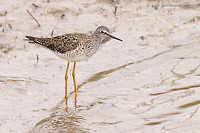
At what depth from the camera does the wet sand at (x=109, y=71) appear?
26.5ft

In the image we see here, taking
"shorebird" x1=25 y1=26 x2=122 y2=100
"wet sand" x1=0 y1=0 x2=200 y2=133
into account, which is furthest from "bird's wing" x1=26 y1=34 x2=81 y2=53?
"wet sand" x1=0 y1=0 x2=200 y2=133

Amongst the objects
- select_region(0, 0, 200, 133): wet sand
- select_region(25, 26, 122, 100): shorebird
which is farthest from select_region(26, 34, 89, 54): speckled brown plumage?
select_region(0, 0, 200, 133): wet sand

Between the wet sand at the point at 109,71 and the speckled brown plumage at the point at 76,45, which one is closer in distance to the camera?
the wet sand at the point at 109,71

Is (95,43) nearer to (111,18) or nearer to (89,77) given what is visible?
(89,77)

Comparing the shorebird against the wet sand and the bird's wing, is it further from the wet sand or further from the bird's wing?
the wet sand

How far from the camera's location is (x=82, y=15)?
550 inches

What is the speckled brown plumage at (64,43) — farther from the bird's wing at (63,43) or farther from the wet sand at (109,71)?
the wet sand at (109,71)

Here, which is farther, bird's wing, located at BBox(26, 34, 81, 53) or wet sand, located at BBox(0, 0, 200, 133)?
bird's wing, located at BBox(26, 34, 81, 53)

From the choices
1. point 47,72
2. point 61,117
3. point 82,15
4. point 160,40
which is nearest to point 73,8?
point 82,15

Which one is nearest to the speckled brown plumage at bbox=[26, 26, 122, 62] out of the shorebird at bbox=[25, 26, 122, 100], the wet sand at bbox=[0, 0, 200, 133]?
the shorebird at bbox=[25, 26, 122, 100]

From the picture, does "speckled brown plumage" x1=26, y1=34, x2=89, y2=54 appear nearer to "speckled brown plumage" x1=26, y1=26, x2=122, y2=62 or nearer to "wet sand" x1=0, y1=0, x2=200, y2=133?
"speckled brown plumage" x1=26, y1=26, x2=122, y2=62

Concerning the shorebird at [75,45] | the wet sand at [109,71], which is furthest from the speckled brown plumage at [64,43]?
the wet sand at [109,71]

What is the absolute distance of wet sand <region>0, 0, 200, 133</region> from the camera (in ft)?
26.5

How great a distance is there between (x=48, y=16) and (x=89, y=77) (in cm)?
425
